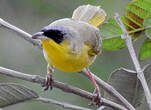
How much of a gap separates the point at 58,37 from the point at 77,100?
8.91ft

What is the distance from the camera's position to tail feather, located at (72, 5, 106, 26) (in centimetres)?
250

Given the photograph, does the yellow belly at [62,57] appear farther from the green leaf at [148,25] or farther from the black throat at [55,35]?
the green leaf at [148,25]

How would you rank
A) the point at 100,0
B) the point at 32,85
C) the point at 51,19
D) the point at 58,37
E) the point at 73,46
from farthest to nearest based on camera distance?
the point at 51,19, the point at 100,0, the point at 32,85, the point at 73,46, the point at 58,37

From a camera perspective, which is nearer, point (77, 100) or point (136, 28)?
point (136, 28)

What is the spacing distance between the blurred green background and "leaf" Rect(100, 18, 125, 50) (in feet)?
7.98

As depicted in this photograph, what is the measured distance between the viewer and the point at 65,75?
4516 millimetres

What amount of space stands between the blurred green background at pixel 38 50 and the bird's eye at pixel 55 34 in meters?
2.42

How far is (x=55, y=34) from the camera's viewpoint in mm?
1771

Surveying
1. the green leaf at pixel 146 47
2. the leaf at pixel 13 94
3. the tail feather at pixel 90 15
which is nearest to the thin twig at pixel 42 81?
the leaf at pixel 13 94

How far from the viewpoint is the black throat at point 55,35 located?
1.73 metres

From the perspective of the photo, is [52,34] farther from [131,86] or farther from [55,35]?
[131,86]

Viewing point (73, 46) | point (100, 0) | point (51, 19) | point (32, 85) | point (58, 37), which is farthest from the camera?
point (51, 19)

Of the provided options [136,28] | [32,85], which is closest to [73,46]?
[136,28]

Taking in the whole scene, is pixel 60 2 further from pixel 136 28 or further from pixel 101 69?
pixel 136 28
